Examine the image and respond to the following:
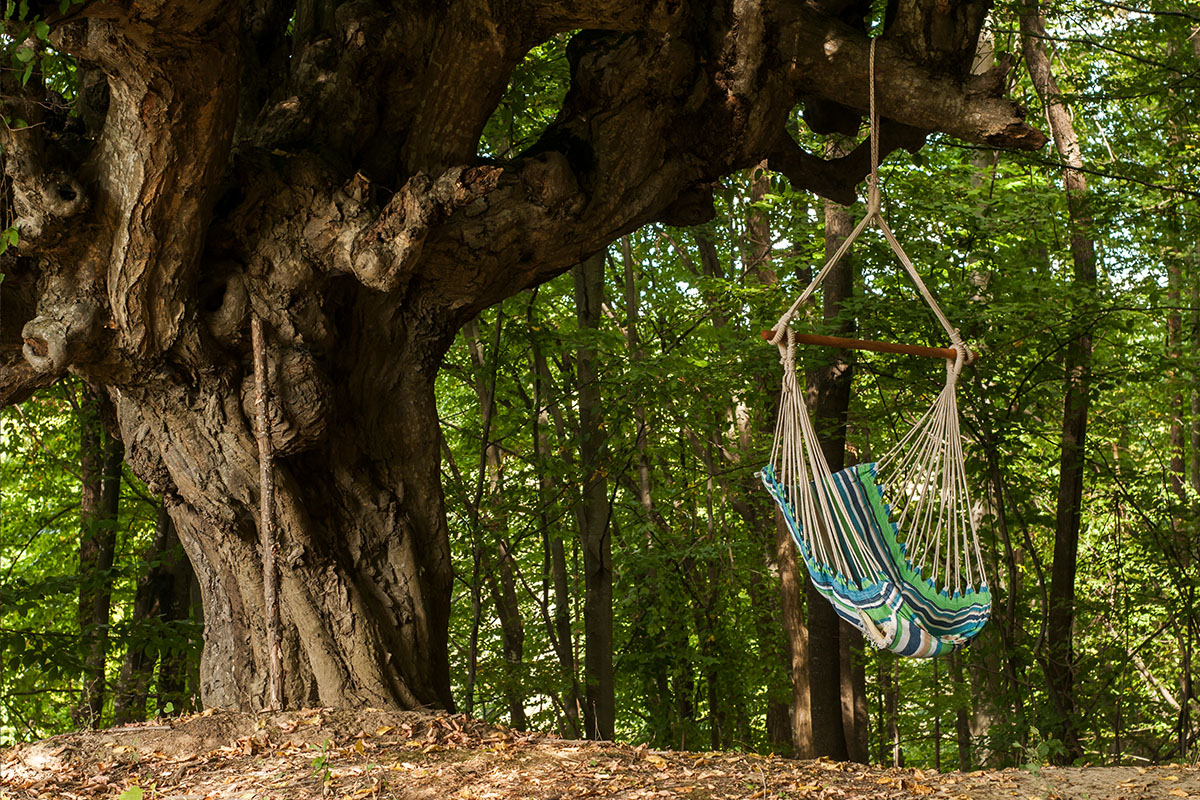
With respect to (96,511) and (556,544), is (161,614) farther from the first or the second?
(556,544)

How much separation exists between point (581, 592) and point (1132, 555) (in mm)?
4210

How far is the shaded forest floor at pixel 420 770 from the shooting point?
2248mm

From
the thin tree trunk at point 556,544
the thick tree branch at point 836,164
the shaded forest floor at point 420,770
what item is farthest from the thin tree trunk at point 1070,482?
the thin tree trunk at point 556,544

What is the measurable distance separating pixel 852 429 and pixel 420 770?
5.50 m

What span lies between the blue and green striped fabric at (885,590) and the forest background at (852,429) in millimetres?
659

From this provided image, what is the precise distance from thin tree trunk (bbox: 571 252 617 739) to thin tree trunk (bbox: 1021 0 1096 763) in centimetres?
228

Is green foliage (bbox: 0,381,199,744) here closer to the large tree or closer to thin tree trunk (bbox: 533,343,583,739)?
the large tree

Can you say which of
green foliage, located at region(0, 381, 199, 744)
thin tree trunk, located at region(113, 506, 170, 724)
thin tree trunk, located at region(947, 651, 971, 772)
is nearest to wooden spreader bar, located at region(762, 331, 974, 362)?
green foliage, located at region(0, 381, 199, 744)

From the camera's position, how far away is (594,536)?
17.9ft

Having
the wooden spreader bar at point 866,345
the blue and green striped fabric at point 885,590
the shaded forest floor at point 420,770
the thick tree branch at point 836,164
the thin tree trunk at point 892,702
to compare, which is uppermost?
the thick tree branch at point 836,164

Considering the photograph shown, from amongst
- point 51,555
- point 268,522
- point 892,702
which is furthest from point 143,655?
point 892,702

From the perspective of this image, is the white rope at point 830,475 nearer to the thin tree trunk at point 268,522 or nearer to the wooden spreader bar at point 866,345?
the wooden spreader bar at point 866,345

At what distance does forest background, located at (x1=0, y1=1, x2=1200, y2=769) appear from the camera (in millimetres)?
4516

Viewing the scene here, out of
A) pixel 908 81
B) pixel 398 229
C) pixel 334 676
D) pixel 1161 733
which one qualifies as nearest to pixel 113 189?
pixel 398 229
